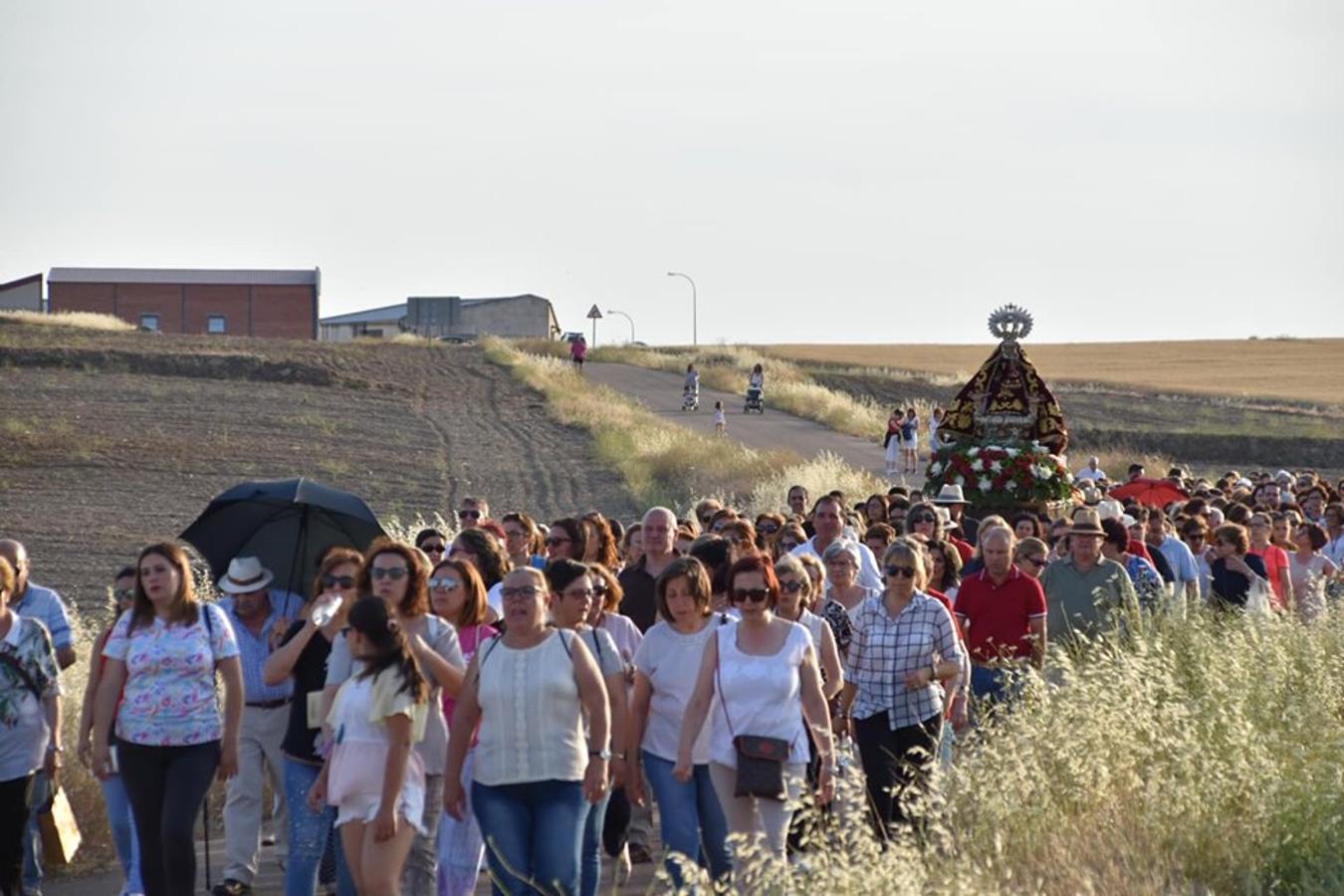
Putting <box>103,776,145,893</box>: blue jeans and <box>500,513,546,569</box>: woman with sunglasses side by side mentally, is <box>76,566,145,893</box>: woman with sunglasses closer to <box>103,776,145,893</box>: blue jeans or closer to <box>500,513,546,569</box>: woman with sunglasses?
<box>103,776,145,893</box>: blue jeans

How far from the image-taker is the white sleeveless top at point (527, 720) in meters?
8.71

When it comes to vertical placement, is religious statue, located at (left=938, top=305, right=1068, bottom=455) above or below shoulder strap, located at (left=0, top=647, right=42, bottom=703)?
above

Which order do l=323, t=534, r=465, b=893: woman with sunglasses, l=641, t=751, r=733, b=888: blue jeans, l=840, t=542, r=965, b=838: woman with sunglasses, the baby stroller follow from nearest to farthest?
l=323, t=534, r=465, b=893: woman with sunglasses
l=641, t=751, r=733, b=888: blue jeans
l=840, t=542, r=965, b=838: woman with sunglasses
the baby stroller

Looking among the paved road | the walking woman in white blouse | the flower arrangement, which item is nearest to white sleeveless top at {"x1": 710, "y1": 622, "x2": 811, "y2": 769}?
the walking woman in white blouse

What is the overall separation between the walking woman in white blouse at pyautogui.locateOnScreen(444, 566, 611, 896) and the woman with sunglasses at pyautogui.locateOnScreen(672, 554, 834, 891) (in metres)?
0.69

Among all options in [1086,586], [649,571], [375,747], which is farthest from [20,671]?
[1086,586]

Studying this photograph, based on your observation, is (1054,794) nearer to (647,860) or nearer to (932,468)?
(647,860)

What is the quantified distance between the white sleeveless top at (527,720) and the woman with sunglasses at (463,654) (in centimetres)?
41

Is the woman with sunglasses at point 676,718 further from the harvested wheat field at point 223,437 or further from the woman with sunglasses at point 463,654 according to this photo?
the harvested wheat field at point 223,437

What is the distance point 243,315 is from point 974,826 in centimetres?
9620

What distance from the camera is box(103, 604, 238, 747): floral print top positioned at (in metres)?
9.36

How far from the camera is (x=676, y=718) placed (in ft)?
32.1

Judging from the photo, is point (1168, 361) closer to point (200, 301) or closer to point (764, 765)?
point (200, 301)

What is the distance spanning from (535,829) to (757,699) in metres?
1.15
